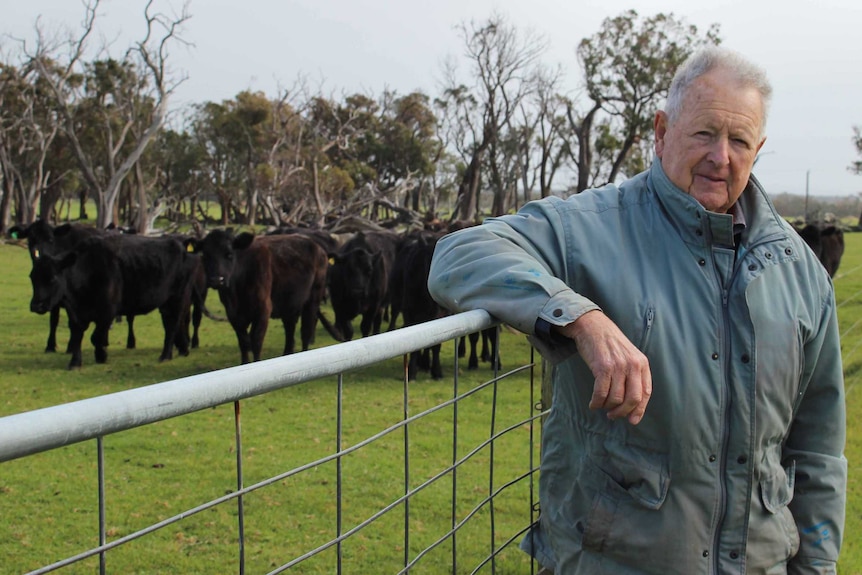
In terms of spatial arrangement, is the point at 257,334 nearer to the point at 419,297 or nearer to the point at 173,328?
the point at 173,328

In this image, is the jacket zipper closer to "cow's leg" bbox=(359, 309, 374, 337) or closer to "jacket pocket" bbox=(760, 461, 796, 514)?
"jacket pocket" bbox=(760, 461, 796, 514)

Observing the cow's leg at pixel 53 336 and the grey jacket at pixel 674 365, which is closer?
the grey jacket at pixel 674 365

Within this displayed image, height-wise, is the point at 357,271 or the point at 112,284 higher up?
the point at 357,271

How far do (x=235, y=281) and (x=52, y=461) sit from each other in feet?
16.4

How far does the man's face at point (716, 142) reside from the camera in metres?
2.36

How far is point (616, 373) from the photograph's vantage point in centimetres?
190

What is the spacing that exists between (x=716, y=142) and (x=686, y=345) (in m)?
0.59

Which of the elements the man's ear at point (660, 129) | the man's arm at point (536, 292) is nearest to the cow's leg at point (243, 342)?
the man's arm at point (536, 292)

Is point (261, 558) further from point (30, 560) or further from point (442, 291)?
point (442, 291)

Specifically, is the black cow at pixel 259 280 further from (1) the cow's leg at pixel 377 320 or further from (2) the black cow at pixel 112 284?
(1) the cow's leg at pixel 377 320

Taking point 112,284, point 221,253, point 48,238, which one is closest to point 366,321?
point 221,253

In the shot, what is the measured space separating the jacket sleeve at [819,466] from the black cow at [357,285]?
10.9 meters

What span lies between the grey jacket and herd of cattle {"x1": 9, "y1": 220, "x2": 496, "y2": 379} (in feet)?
28.3

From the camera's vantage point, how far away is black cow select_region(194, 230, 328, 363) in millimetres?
11914
